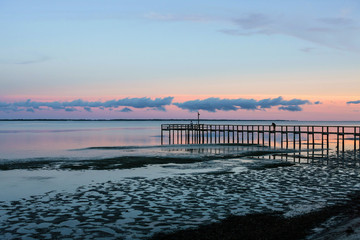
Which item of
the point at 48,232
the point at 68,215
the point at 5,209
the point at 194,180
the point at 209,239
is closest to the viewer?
the point at 209,239

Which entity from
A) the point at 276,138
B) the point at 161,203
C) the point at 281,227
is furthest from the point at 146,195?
the point at 276,138

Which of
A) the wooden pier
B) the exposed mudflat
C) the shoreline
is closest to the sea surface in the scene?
the exposed mudflat

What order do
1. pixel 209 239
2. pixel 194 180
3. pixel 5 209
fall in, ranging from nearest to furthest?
pixel 209 239 → pixel 5 209 → pixel 194 180

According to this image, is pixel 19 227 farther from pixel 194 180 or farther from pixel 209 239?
pixel 194 180

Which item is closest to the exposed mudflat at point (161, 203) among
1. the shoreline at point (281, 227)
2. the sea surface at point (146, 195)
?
the sea surface at point (146, 195)

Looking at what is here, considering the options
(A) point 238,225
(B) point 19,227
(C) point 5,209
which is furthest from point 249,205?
(C) point 5,209

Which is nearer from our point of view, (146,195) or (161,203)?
(161,203)

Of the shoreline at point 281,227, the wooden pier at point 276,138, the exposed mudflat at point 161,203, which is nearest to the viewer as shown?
the shoreline at point 281,227

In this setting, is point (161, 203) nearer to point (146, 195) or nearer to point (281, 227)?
point (146, 195)

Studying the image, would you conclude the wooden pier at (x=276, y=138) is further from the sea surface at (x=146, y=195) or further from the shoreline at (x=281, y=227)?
the shoreline at (x=281, y=227)

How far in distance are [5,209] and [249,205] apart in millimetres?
8028

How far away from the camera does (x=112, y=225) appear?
33.0ft

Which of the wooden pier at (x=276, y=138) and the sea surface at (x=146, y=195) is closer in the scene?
the sea surface at (x=146, y=195)

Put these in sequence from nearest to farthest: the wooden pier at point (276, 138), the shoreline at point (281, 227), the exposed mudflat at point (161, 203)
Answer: the shoreline at point (281, 227)
the exposed mudflat at point (161, 203)
the wooden pier at point (276, 138)
